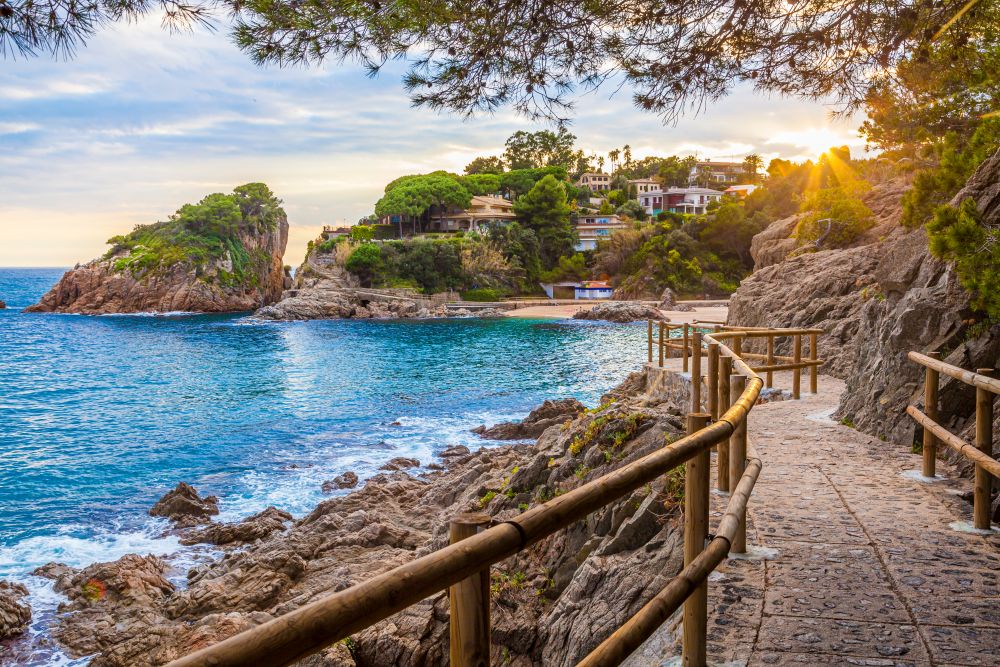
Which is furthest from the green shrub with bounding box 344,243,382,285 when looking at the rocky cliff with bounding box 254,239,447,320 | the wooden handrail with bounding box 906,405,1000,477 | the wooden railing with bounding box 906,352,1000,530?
the wooden railing with bounding box 906,352,1000,530

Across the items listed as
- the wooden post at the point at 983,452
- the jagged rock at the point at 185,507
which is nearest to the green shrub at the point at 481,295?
the jagged rock at the point at 185,507

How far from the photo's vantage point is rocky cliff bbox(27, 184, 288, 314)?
238 ft

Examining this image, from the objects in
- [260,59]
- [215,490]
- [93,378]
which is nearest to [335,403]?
[215,490]

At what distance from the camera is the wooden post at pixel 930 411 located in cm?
622

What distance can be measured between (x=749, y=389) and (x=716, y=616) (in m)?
1.37

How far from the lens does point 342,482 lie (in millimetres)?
15328

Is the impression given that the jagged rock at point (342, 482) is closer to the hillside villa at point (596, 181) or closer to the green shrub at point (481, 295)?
the green shrub at point (481, 295)

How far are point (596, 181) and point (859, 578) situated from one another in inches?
4463

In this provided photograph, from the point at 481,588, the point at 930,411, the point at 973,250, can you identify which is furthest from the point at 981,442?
the point at 481,588

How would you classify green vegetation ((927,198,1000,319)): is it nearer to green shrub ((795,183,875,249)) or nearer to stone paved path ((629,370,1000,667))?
stone paved path ((629,370,1000,667))

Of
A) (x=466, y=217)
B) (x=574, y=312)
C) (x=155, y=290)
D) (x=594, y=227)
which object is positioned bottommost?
(x=574, y=312)

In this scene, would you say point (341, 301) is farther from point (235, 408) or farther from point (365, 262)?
point (235, 408)

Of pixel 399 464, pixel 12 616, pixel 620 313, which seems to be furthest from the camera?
pixel 620 313

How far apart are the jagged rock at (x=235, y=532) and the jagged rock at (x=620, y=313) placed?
43.6m
